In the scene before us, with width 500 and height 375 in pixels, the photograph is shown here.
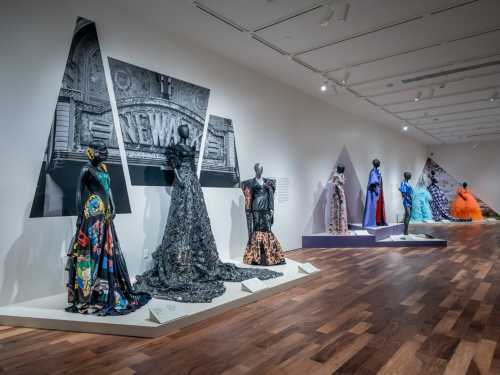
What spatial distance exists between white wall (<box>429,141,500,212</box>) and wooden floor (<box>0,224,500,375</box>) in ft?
40.0

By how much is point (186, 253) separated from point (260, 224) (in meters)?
1.49

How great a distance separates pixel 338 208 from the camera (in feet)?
25.2

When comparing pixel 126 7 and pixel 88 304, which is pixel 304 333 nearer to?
pixel 88 304

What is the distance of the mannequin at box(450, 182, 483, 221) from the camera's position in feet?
43.7

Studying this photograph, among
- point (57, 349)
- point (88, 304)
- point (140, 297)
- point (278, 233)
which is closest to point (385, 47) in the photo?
point (278, 233)

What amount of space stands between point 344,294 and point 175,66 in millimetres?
3599

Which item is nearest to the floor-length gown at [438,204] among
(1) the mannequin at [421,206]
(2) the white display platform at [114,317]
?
(1) the mannequin at [421,206]

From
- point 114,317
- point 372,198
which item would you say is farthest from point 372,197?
point 114,317

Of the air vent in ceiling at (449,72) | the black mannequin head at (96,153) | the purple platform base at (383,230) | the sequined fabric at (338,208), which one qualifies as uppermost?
the air vent in ceiling at (449,72)

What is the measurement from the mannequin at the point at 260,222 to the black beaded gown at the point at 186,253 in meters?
0.57

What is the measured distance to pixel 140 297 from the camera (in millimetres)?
3373

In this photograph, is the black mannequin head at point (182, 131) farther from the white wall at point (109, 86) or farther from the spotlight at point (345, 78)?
the spotlight at point (345, 78)

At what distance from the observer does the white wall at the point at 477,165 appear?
1409cm

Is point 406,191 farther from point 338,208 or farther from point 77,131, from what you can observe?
point 77,131
